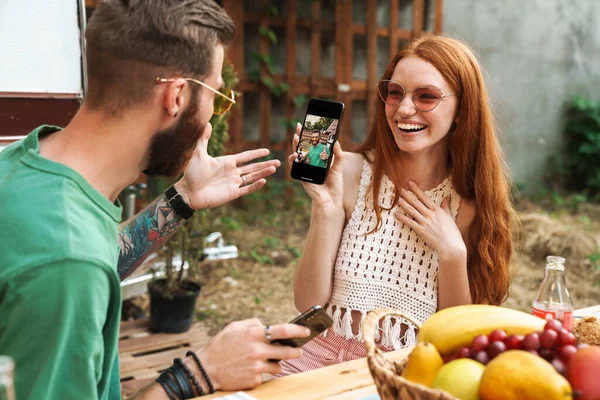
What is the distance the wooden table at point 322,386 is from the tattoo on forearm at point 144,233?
678 mm

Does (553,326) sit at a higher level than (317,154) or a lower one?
lower

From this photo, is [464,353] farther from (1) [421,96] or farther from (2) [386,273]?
(1) [421,96]

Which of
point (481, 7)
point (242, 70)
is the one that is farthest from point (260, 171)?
point (481, 7)

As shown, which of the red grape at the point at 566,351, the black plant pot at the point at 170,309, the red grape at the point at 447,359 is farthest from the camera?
the black plant pot at the point at 170,309

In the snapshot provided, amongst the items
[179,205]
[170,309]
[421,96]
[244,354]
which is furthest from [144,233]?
[170,309]

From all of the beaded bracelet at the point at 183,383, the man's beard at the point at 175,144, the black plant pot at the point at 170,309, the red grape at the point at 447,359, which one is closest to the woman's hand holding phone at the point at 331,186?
the man's beard at the point at 175,144

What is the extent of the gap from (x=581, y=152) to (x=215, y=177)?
783cm

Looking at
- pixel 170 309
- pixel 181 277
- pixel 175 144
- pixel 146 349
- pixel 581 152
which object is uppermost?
pixel 175 144

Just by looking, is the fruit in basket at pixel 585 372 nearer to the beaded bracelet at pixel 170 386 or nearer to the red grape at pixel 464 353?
the red grape at pixel 464 353

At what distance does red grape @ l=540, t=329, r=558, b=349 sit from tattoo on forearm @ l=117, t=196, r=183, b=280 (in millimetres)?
1283

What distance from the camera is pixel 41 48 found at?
118 inches

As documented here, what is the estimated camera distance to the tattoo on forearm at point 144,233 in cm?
204

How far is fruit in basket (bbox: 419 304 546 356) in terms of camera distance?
135cm

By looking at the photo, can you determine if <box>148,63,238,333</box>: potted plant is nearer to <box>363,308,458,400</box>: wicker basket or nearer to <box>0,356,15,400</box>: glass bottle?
<box>363,308,458,400</box>: wicker basket
